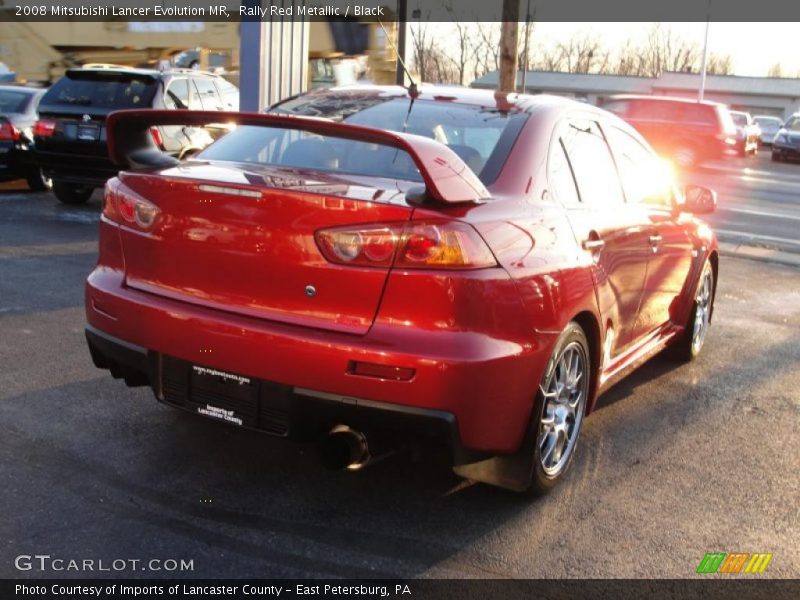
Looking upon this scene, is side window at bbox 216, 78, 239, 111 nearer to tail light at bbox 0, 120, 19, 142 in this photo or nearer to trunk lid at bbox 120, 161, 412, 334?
tail light at bbox 0, 120, 19, 142

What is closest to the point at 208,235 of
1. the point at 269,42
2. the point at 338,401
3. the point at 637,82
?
the point at 338,401

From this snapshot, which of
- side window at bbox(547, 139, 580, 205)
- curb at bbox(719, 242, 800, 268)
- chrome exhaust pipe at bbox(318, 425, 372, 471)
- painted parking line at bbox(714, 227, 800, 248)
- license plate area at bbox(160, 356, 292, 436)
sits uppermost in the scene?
side window at bbox(547, 139, 580, 205)

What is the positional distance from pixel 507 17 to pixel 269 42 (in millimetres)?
8416

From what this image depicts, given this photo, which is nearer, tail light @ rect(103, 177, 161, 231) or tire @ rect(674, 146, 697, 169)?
tail light @ rect(103, 177, 161, 231)

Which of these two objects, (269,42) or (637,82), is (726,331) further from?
(637,82)

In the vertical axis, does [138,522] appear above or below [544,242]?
below

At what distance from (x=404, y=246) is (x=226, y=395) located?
0.86 metres

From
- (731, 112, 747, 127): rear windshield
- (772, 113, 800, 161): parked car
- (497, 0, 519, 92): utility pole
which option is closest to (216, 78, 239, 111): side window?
(497, 0, 519, 92): utility pole

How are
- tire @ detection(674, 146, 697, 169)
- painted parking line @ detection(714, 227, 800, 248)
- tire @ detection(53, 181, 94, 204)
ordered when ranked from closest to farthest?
tire @ detection(53, 181, 94, 204), painted parking line @ detection(714, 227, 800, 248), tire @ detection(674, 146, 697, 169)

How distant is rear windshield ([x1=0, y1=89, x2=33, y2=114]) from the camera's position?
12594 millimetres

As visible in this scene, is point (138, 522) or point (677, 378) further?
point (677, 378)

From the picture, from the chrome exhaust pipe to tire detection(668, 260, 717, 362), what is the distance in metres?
3.19

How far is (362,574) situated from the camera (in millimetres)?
3014

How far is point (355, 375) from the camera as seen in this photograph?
3025 mm
